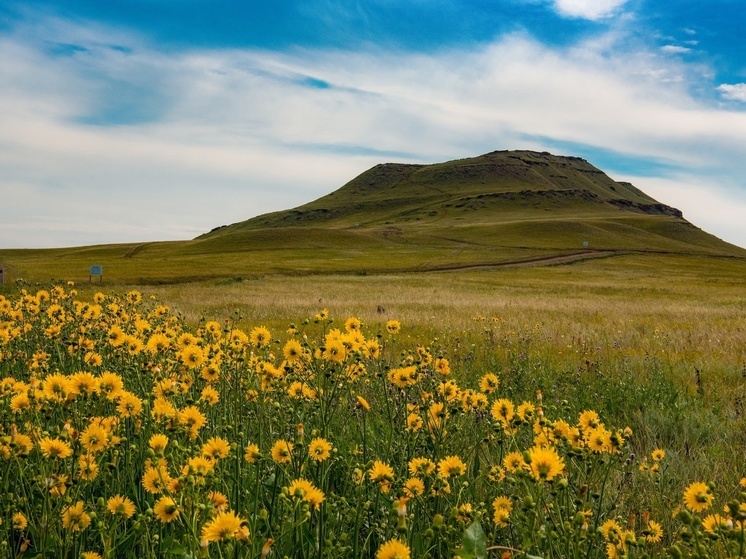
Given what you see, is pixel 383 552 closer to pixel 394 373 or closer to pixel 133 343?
pixel 394 373

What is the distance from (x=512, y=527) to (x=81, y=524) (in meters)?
2.24

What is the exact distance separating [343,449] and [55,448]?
202 centimetres

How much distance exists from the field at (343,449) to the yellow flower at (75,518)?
0.01 meters

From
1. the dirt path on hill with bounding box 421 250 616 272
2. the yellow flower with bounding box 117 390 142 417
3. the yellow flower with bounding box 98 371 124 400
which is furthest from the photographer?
the dirt path on hill with bounding box 421 250 616 272

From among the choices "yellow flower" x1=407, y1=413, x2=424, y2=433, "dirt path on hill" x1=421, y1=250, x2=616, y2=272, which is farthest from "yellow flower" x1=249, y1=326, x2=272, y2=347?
"dirt path on hill" x1=421, y1=250, x2=616, y2=272

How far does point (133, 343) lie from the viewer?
13.5 ft

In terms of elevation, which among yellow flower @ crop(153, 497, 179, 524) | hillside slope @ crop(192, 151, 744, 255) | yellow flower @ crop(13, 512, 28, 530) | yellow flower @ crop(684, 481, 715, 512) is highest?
hillside slope @ crop(192, 151, 744, 255)

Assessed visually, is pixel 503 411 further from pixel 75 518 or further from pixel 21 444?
pixel 21 444

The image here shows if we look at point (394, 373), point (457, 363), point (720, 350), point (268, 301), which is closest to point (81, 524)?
point (394, 373)

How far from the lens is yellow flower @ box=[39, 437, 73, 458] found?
223 cm

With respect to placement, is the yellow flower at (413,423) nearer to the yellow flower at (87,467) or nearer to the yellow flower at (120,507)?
the yellow flower at (120,507)

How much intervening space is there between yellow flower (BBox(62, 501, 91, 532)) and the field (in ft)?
0.04

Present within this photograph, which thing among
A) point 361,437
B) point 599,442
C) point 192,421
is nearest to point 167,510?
point 192,421

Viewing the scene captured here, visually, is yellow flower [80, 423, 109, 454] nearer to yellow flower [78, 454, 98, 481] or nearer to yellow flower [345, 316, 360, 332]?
yellow flower [78, 454, 98, 481]
